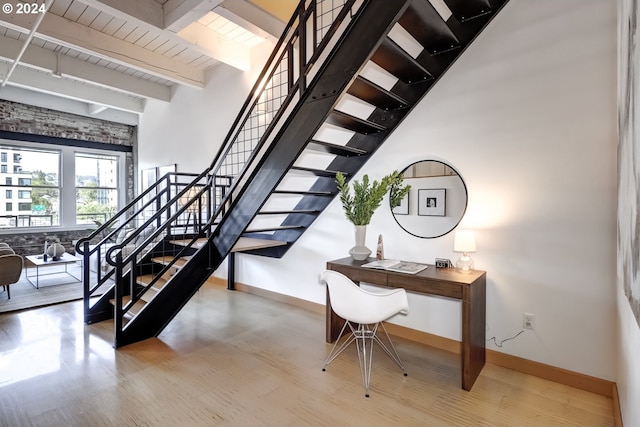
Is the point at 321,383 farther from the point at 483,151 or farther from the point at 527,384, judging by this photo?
the point at 483,151

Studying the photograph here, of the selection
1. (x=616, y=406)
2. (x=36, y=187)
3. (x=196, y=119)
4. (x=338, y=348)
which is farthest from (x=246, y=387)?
(x=36, y=187)

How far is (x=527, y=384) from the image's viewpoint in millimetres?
2385

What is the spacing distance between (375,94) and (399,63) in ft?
1.00

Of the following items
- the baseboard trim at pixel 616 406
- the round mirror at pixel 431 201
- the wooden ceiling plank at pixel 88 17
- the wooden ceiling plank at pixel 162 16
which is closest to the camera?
the baseboard trim at pixel 616 406

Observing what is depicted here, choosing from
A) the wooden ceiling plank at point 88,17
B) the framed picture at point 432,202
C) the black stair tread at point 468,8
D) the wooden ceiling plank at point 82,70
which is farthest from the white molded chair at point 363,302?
the wooden ceiling plank at point 82,70

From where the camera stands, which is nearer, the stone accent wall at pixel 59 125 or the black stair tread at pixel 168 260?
the black stair tread at pixel 168 260

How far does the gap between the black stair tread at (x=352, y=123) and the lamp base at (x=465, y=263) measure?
143cm

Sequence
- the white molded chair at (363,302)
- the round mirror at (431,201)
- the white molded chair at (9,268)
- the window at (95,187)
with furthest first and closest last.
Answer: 1. the window at (95,187)
2. the white molded chair at (9,268)
3. the round mirror at (431,201)
4. the white molded chair at (363,302)

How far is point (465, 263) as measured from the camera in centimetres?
267

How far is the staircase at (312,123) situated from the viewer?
87.7 inches

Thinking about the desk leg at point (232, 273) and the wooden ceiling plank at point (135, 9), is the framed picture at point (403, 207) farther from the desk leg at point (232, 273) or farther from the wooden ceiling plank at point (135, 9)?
the wooden ceiling plank at point (135, 9)

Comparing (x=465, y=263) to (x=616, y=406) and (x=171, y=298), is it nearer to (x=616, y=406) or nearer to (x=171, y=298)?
(x=616, y=406)

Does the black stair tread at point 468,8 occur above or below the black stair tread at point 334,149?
above

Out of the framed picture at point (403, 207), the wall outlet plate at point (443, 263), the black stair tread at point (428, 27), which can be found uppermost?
the black stair tread at point (428, 27)
